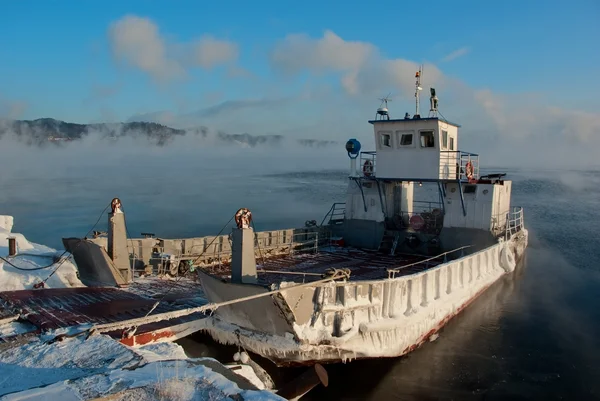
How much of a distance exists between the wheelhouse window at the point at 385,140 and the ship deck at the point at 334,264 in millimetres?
4216

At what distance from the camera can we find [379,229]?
1805 centimetres

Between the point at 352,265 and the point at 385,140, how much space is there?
5622mm

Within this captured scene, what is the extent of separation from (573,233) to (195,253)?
89.9 feet

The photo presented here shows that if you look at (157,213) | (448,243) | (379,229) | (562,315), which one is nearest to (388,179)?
(379,229)

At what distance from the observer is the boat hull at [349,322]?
9.07m

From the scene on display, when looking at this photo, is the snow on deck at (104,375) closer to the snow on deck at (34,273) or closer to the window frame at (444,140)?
the snow on deck at (34,273)

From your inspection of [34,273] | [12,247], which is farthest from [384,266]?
[12,247]

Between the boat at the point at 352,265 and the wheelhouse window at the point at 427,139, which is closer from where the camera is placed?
the boat at the point at 352,265

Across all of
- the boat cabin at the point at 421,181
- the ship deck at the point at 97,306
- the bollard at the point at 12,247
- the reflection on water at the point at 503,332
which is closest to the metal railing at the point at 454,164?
the boat cabin at the point at 421,181

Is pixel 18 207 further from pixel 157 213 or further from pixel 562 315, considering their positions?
pixel 562 315

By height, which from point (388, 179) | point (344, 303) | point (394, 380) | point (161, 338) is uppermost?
point (388, 179)

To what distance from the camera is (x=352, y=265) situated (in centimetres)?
1488

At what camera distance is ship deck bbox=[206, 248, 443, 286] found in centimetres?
1307

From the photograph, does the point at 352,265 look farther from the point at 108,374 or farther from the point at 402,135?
the point at 108,374
